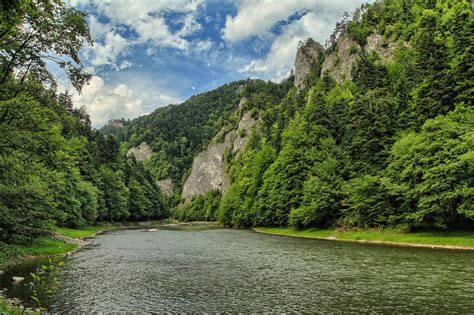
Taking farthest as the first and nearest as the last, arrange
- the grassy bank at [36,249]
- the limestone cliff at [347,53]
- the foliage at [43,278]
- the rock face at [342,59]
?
1. the rock face at [342,59]
2. the limestone cliff at [347,53]
3. the grassy bank at [36,249]
4. the foliage at [43,278]

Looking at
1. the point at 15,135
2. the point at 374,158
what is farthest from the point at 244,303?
the point at 374,158

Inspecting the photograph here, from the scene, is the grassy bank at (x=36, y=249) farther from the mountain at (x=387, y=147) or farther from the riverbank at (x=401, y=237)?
the mountain at (x=387, y=147)

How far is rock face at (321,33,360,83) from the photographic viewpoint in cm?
13075

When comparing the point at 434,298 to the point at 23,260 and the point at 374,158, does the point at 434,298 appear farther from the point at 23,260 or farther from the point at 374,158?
the point at 374,158

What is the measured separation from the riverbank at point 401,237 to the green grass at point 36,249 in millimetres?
42089

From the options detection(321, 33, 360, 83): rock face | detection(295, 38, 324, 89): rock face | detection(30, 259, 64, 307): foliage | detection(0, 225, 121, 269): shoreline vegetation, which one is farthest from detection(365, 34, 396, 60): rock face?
detection(30, 259, 64, 307): foliage

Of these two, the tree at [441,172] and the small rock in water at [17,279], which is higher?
the tree at [441,172]

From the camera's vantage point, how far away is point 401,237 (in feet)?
165

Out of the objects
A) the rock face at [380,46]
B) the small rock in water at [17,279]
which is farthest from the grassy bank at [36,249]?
the rock face at [380,46]

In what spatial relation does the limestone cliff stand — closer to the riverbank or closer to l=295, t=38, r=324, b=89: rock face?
l=295, t=38, r=324, b=89: rock face

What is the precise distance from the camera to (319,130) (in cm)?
8688

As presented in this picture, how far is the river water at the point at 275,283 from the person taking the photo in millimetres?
20562

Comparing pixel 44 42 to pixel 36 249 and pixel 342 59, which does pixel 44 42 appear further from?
pixel 342 59

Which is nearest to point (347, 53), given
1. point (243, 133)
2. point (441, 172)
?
point (243, 133)
